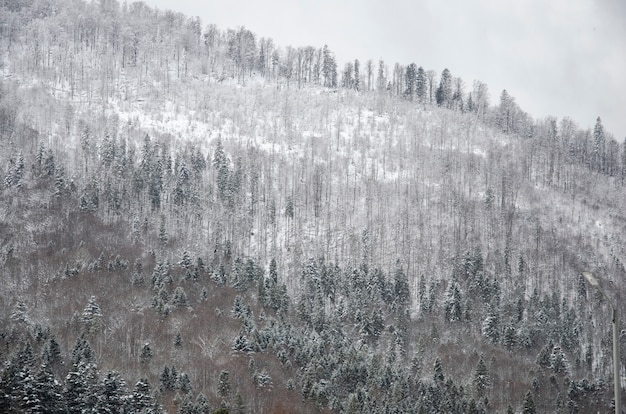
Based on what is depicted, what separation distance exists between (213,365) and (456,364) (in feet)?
129

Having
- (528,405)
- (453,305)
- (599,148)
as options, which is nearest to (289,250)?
(453,305)

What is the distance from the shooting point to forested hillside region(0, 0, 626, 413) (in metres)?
98.3

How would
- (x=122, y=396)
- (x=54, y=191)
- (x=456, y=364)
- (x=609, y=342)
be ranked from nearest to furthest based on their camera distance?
1. (x=122, y=396)
2. (x=456, y=364)
3. (x=609, y=342)
4. (x=54, y=191)

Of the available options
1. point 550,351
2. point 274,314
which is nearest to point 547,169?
point 550,351

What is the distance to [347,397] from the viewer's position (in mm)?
95375

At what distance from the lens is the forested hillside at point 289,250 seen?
9831cm

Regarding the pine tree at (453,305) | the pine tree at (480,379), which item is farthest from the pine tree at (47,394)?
the pine tree at (453,305)

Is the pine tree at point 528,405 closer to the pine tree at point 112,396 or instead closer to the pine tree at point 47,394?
the pine tree at point 112,396

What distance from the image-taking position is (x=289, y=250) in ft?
449

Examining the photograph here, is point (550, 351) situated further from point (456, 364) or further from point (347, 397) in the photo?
point (347, 397)

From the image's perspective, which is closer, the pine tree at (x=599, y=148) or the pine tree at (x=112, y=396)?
the pine tree at (x=112, y=396)

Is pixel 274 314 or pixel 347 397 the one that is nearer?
pixel 347 397

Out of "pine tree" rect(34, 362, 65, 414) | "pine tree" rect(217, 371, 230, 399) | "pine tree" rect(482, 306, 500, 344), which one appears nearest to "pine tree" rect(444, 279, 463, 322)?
"pine tree" rect(482, 306, 500, 344)

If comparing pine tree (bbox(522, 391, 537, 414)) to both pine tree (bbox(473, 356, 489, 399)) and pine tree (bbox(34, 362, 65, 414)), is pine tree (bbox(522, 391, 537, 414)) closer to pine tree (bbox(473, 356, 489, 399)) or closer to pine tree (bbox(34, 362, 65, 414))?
pine tree (bbox(473, 356, 489, 399))
